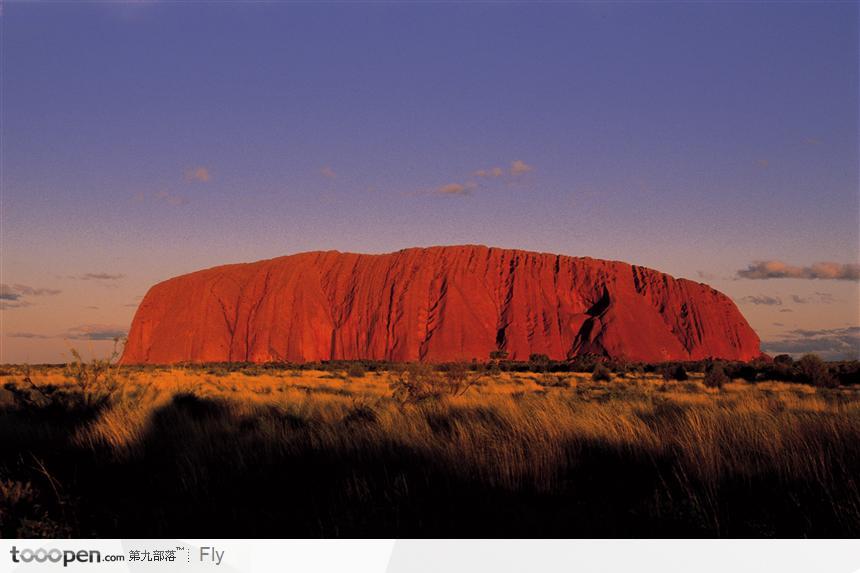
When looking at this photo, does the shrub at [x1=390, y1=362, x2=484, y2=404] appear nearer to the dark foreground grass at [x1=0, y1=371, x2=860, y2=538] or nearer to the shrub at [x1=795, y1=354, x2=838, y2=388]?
the dark foreground grass at [x1=0, y1=371, x2=860, y2=538]

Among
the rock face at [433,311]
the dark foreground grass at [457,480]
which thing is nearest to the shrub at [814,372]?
the dark foreground grass at [457,480]

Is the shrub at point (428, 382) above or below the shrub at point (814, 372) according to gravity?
above

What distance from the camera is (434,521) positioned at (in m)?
4.46

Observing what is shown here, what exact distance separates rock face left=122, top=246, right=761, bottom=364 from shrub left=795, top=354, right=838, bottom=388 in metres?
47.3

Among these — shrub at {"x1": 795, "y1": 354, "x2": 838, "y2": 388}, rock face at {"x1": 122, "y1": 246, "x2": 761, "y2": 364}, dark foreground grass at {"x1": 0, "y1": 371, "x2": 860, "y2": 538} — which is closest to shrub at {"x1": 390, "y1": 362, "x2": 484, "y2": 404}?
dark foreground grass at {"x1": 0, "y1": 371, "x2": 860, "y2": 538}

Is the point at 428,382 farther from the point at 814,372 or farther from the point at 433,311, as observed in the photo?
the point at 433,311

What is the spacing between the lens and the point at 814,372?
3328 centimetres

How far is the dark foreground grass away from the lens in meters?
4.43

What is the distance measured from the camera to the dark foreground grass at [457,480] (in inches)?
175

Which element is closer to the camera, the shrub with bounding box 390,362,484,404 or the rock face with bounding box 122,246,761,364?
the shrub with bounding box 390,362,484,404

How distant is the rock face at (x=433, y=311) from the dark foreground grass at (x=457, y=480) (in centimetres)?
7517

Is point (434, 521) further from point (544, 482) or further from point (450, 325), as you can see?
point (450, 325)

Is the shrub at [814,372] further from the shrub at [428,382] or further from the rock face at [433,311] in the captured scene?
the rock face at [433,311]

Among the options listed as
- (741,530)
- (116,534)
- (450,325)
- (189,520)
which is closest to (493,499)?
(741,530)
